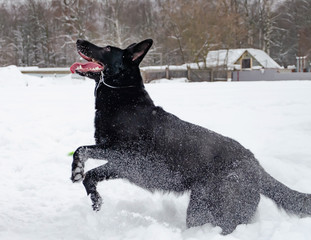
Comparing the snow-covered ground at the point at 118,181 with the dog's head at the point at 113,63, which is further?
the dog's head at the point at 113,63

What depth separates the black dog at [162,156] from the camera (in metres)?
2.69

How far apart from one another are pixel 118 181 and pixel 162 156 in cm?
144

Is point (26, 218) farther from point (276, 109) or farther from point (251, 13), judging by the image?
point (251, 13)

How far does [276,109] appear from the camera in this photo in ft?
24.5

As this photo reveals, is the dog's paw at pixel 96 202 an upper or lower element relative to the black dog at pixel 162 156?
lower

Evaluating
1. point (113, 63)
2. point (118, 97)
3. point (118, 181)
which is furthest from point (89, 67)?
point (118, 181)

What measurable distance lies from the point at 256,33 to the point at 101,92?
46.4m

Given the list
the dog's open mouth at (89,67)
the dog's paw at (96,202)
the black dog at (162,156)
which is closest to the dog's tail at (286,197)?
the black dog at (162,156)

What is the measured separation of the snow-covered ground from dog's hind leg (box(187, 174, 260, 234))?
0.08 metres

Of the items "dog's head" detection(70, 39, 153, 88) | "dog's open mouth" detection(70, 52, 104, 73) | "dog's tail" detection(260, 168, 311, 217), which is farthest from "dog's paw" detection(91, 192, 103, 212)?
"dog's tail" detection(260, 168, 311, 217)

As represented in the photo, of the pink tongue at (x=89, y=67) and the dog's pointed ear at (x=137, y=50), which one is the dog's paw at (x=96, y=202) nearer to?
the pink tongue at (x=89, y=67)

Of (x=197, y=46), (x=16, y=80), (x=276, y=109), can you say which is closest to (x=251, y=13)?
(x=197, y=46)

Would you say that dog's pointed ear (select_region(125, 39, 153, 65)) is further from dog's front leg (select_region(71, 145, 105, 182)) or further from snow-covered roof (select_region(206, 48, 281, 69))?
snow-covered roof (select_region(206, 48, 281, 69))

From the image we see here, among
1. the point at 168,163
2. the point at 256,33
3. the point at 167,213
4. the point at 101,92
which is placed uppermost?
the point at 256,33
